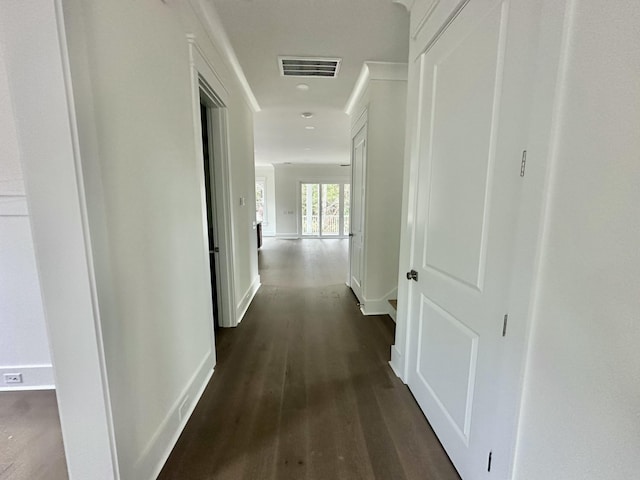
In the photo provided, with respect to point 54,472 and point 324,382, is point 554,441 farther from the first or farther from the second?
point 54,472

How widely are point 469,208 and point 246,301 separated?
2.88 metres

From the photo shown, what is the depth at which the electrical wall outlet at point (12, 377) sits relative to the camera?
1866mm

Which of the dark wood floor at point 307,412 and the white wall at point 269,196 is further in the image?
the white wall at point 269,196

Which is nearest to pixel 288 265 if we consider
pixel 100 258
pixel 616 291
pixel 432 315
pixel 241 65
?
pixel 241 65

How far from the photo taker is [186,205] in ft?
5.66

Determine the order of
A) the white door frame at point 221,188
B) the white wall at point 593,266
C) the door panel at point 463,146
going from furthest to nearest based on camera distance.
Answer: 1. the white door frame at point 221,188
2. the door panel at point 463,146
3. the white wall at point 593,266

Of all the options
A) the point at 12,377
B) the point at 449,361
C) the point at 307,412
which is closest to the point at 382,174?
the point at 449,361

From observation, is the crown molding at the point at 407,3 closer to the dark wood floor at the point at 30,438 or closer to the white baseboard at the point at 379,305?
the white baseboard at the point at 379,305

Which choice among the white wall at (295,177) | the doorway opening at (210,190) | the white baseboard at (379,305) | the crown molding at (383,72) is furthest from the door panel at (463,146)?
the white wall at (295,177)

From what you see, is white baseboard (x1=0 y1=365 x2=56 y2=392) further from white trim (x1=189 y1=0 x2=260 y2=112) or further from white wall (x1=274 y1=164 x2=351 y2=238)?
white wall (x1=274 y1=164 x2=351 y2=238)

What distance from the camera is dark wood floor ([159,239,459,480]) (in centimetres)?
137

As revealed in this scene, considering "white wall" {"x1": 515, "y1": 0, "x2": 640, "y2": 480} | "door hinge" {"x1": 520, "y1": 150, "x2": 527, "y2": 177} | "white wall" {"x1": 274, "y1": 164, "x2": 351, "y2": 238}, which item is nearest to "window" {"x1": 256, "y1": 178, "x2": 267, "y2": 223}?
"white wall" {"x1": 274, "y1": 164, "x2": 351, "y2": 238}

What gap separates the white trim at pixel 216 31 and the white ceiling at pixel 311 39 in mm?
45

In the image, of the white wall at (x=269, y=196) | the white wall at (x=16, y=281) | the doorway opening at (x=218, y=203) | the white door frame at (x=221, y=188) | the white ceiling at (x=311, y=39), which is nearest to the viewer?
the white wall at (x=16, y=281)
